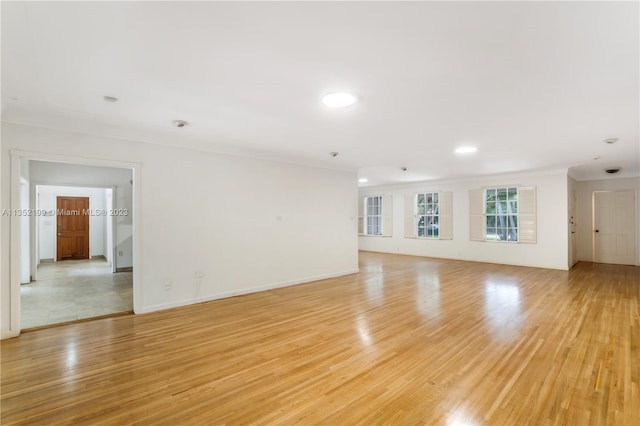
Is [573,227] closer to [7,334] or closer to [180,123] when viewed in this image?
[180,123]

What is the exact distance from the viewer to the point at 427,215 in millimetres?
9750

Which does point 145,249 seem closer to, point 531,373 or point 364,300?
point 364,300

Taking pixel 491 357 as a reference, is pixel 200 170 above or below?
above

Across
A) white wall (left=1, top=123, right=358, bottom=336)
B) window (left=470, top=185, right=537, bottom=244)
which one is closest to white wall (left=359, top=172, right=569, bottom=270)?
window (left=470, top=185, right=537, bottom=244)

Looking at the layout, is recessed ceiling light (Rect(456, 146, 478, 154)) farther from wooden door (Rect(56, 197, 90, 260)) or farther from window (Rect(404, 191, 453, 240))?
wooden door (Rect(56, 197, 90, 260))

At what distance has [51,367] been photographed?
2.61m

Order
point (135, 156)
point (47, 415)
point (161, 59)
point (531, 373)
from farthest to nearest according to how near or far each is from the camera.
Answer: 1. point (135, 156)
2. point (531, 373)
3. point (161, 59)
4. point (47, 415)

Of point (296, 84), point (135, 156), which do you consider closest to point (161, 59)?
point (296, 84)

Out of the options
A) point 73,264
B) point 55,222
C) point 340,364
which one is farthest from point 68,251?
point 340,364

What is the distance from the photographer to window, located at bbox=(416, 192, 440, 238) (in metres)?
9.55

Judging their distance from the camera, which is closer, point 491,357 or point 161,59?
point 161,59

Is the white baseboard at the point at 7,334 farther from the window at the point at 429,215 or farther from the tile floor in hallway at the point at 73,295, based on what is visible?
the window at the point at 429,215

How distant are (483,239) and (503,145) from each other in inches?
179

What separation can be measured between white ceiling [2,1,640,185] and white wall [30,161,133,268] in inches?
146
